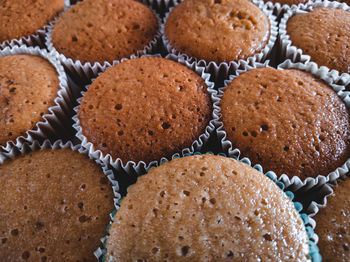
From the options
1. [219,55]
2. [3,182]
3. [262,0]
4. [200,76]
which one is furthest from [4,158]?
[262,0]

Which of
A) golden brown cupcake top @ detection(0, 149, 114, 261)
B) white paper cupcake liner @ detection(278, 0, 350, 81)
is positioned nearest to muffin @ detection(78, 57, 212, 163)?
golden brown cupcake top @ detection(0, 149, 114, 261)

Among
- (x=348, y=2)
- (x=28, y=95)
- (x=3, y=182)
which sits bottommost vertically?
(x=3, y=182)

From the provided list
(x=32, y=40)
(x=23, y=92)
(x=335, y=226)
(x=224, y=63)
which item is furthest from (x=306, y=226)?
(x=32, y=40)

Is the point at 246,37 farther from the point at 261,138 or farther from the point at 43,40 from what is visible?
the point at 43,40

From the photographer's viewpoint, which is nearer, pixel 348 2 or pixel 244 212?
pixel 244 212

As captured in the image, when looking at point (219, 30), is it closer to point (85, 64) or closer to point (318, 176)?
point (85, 64)

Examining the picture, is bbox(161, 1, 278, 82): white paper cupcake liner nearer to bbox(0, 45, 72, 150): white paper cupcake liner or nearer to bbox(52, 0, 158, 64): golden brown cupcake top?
bbox(52, 0, 158, 64): golden brown cupcake top
